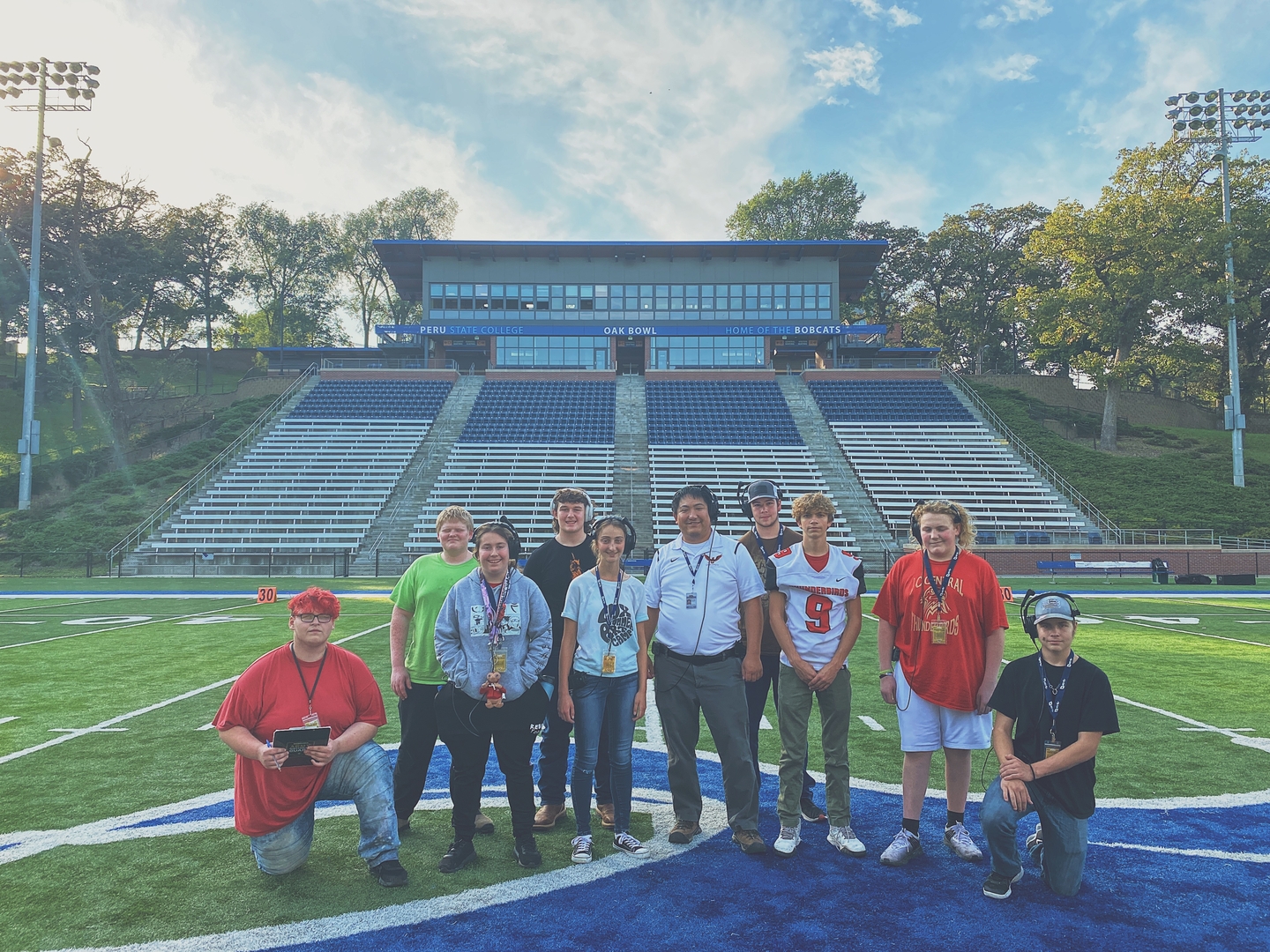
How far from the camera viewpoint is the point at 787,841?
431 centimetres

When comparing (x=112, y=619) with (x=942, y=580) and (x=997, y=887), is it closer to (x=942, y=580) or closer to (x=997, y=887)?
(x=942, y=580)

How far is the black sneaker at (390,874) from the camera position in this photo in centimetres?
391

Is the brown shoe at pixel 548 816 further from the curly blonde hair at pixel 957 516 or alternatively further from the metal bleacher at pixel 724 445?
the metal bleacher at pixel 724 445

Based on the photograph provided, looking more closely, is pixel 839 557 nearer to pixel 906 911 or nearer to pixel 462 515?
pixel 906 911

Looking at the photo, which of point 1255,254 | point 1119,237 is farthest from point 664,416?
point 1255,254

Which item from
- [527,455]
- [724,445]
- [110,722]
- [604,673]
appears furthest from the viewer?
[724,445]

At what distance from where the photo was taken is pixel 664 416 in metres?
36.1

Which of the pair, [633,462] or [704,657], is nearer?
[704,657]

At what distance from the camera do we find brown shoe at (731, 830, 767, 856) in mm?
4273

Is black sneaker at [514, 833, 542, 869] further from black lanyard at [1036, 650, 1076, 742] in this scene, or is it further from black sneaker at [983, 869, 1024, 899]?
black lanyard at [1036, 650, 1076, 742]

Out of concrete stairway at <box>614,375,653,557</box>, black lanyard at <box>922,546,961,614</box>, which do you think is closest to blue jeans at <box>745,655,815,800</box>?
black lanyard at <box>922,546,961,614</box>

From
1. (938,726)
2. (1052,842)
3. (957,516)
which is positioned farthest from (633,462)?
(1052,842)

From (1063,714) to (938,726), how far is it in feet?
Result: 2.28

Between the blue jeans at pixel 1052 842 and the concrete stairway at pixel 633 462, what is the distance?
20443 millimetres
